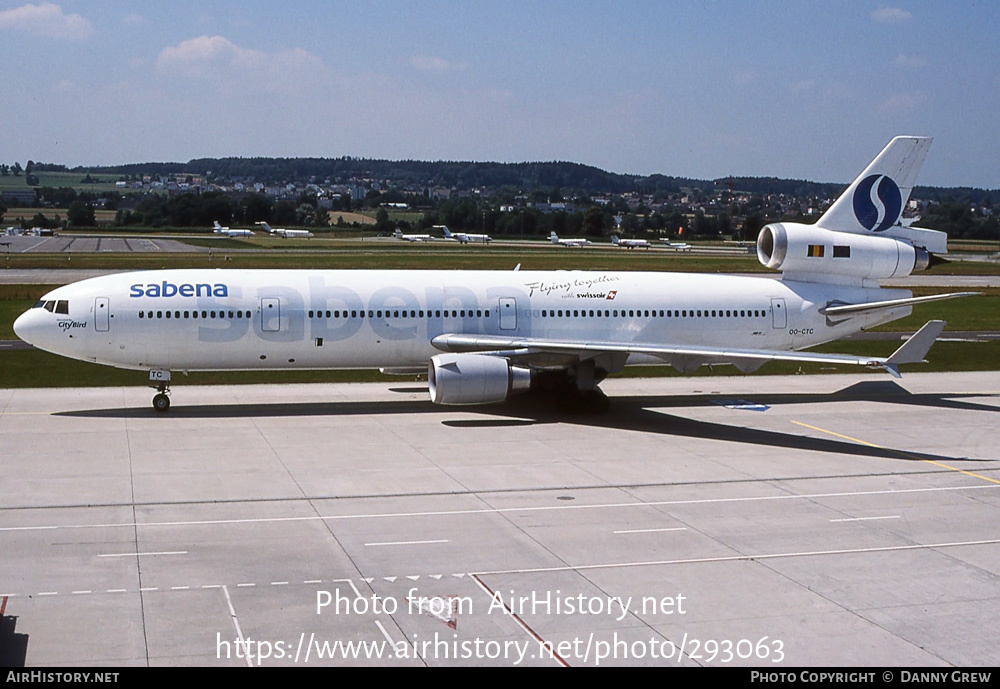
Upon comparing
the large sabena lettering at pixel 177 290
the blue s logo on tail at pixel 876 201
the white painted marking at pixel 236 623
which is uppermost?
the blue s logo on tail at pixel 876 201

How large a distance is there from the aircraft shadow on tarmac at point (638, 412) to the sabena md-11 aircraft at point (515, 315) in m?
1.15

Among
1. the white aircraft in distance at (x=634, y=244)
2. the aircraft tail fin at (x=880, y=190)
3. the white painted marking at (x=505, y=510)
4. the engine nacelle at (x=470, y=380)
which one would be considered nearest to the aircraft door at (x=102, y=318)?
the engine nacelle at (x=470, y=380)

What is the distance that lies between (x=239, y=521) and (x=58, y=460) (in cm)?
774

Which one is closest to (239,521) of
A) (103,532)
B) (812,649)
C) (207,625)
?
(103,532)

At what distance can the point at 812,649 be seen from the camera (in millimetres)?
15555

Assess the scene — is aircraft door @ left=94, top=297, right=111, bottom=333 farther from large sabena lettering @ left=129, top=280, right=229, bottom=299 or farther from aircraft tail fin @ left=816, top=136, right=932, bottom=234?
aircraft tail fin @ left=816, top=136, right=932, bottom=234

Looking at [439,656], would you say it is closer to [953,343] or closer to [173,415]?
[173,415]

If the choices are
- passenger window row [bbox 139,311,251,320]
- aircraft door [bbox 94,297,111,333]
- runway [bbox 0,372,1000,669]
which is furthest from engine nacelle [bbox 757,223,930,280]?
aircraft door [bbox 94,297,111,333]

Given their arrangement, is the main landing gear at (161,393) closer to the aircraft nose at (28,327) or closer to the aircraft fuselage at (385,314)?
the aircraft fuselage at (385,314)

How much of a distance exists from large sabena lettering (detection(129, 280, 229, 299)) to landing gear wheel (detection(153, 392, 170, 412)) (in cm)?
330

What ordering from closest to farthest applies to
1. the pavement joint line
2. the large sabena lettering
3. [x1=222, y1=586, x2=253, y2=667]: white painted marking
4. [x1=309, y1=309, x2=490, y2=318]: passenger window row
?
1. [x1=222, y1=586, x2=253, y2=667]: white painted marking
2. the pavement joint line
3. the large sabena lettering
4. [x1=309, y1=309, x2=490, y2=318]: passenger window row

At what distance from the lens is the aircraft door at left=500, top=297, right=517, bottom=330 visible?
118ft

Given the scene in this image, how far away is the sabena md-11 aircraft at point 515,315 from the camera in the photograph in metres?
32.9

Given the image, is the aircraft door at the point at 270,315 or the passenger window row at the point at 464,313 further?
the aircraft door at the point at 270,315
